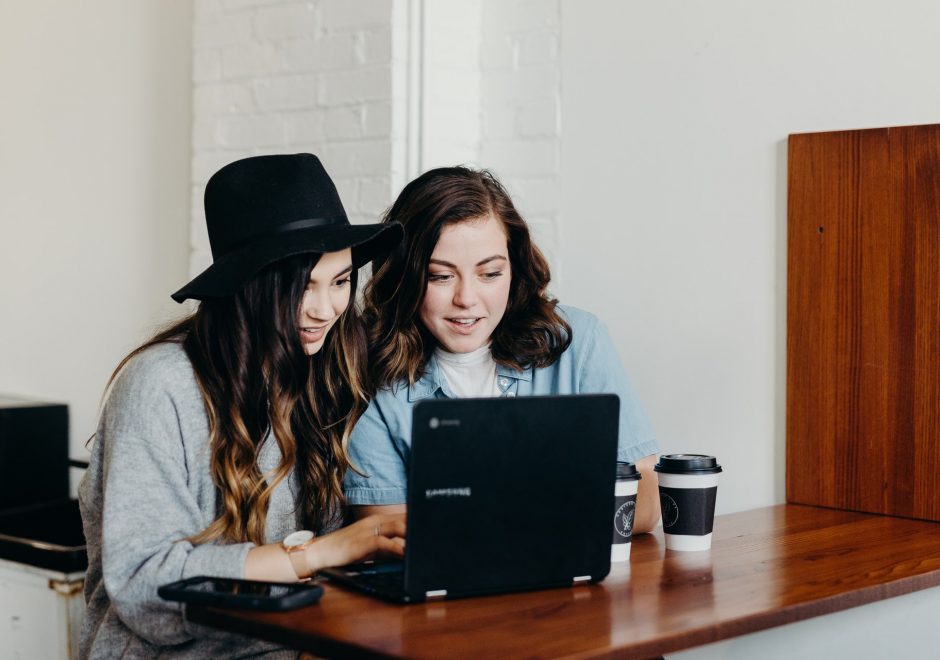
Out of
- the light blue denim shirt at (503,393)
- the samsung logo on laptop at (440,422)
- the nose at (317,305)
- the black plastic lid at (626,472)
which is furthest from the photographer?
the light blue denim shirt at (503,393)

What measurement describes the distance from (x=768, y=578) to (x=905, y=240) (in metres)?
0.79

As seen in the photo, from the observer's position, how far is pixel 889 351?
1.93 m

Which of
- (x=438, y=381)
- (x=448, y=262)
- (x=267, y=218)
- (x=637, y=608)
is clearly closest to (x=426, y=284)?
(x=448, y=262)

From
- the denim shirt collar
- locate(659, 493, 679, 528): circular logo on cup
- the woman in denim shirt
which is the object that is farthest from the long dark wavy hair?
locate(659, 493, 679, 528): circular logo on cup

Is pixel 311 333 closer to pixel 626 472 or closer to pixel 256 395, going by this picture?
pixel 256 395

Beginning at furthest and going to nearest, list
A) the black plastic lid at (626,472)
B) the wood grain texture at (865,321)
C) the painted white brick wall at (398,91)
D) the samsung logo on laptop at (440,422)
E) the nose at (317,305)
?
the painted white brick wall at (398,91), the wood grain texture at (865,321), the nose at (317,305), the black plastic lid at (626,472), the samsung logo on laptop at (440,422)

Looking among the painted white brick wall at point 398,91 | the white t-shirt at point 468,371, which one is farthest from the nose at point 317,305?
the painted white brick wall at point 398,91

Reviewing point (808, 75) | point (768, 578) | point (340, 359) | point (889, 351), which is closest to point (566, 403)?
point (768, 578)

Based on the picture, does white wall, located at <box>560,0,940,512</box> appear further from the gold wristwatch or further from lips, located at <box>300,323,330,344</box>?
the gold wristwatch

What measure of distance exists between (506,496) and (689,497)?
41 centimetres

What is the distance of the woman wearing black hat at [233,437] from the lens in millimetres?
1393

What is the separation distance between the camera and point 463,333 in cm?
184

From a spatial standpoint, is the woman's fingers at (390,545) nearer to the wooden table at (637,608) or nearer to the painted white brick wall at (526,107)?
the wooden table at (637,608)

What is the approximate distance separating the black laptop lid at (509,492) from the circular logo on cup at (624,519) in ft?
0.56
